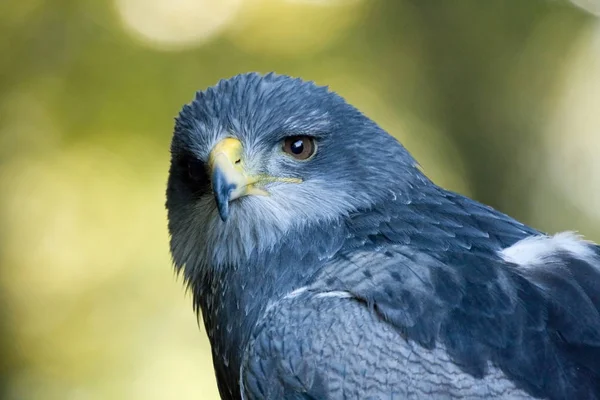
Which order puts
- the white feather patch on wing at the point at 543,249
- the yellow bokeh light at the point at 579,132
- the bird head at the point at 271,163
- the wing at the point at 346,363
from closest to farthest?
the wing at the point at 346,363, the white feather patch on wing at the point at 543,249, the bird head at the point at 271,163, the yellow bokeh light at the point at 579,132

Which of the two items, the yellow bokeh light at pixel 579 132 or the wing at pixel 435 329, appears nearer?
the wing at pixel 435 329

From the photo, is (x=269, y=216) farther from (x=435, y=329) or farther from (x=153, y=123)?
(x=153, y=123)

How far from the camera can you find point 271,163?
2904 millimetres

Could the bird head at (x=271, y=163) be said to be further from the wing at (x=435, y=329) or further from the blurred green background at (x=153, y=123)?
the blurred green background at (x=153, y=123)

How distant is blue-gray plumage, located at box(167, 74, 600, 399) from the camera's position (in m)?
2.30

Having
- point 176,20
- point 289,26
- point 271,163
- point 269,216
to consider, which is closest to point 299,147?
point 271,163

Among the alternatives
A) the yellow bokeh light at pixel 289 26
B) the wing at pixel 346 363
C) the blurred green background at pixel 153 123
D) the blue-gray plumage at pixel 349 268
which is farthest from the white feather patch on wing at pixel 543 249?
the yellow bokeh light at pixel 289 26

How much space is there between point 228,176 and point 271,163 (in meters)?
0.22

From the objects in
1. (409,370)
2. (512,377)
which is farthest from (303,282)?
(512,377)

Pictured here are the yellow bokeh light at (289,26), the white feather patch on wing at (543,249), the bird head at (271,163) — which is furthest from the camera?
the yellow bokeh light at (289,26)

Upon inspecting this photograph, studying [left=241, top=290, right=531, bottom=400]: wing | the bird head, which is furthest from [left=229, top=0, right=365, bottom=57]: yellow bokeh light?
[left=241, top=290, right=531, bottom=400]: wing

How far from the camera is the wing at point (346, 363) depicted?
2.26m

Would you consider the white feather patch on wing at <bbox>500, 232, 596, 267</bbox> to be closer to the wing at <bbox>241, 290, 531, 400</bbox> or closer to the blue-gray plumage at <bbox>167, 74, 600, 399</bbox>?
the blue-gray plumage at <bbox>167, 74, 600, 399</bbox>

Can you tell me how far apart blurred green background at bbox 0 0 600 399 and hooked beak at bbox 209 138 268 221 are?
5.06 metres
